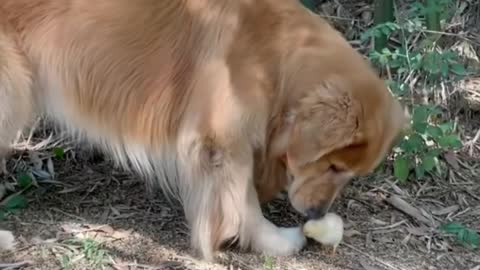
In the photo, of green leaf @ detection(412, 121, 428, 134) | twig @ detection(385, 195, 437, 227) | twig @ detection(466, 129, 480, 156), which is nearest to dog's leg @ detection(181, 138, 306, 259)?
twig @ detection(385, 195, 437, 227)

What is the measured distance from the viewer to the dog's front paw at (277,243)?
4191 mm

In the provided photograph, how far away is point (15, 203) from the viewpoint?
4.49 m

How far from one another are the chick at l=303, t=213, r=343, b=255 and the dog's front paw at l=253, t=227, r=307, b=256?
7cm

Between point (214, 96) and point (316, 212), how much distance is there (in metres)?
0.71

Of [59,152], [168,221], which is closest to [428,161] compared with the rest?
[168,221]

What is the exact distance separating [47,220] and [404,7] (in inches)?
107

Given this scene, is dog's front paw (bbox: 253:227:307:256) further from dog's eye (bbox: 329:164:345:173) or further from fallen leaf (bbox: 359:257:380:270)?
dog's eye (bbox: 329:164:345:173)

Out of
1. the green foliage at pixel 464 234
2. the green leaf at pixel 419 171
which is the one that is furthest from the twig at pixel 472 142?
the green foliage at pixel 464 234

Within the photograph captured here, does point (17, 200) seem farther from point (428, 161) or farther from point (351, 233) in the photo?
point (428, 161)

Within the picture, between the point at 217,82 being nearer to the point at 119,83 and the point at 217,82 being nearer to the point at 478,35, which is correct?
the point at 119,83

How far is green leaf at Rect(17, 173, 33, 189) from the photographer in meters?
4.70

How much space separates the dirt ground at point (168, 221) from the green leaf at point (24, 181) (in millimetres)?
45

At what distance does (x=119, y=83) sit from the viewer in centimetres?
416

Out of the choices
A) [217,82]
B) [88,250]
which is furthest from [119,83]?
[88,250]
